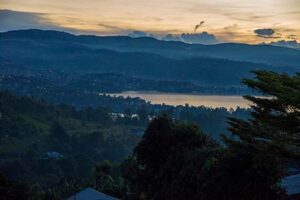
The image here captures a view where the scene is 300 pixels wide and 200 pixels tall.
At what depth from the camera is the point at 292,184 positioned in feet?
58.2

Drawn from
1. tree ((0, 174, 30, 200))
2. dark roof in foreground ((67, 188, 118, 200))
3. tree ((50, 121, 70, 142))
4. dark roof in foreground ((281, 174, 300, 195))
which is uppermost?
dark roof in foreground ((281, 174, 300, 195))

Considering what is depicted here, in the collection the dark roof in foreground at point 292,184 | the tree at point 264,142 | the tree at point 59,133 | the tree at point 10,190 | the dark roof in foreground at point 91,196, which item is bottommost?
the tree at point 59,133

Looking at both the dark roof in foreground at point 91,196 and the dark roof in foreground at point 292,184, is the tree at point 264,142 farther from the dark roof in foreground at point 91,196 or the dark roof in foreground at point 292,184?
the dark roof in foreground at point 91,196

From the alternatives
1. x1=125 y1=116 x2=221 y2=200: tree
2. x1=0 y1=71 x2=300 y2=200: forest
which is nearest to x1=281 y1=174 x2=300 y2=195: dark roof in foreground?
x1=0 y1=71 x2=300 y2=200: forest

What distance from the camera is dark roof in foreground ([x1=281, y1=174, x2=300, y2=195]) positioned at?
1665 centimetres

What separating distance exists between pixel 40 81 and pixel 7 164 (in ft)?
429

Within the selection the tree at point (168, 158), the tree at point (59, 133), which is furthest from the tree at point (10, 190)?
the tree at point (59, 133)

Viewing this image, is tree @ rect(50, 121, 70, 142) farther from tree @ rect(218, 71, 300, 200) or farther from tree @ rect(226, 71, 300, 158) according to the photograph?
tree @ rect(226, 71, 300, 158)

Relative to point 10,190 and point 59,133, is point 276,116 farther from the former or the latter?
point 59,133

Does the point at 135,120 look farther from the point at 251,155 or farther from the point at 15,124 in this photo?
the point at 251,155

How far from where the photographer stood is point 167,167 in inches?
805

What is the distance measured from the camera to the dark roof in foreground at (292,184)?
16.6m

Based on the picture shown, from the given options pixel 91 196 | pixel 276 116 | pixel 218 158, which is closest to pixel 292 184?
pixel 218 158

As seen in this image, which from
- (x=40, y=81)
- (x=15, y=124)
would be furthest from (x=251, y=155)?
(x=40, y=81)
